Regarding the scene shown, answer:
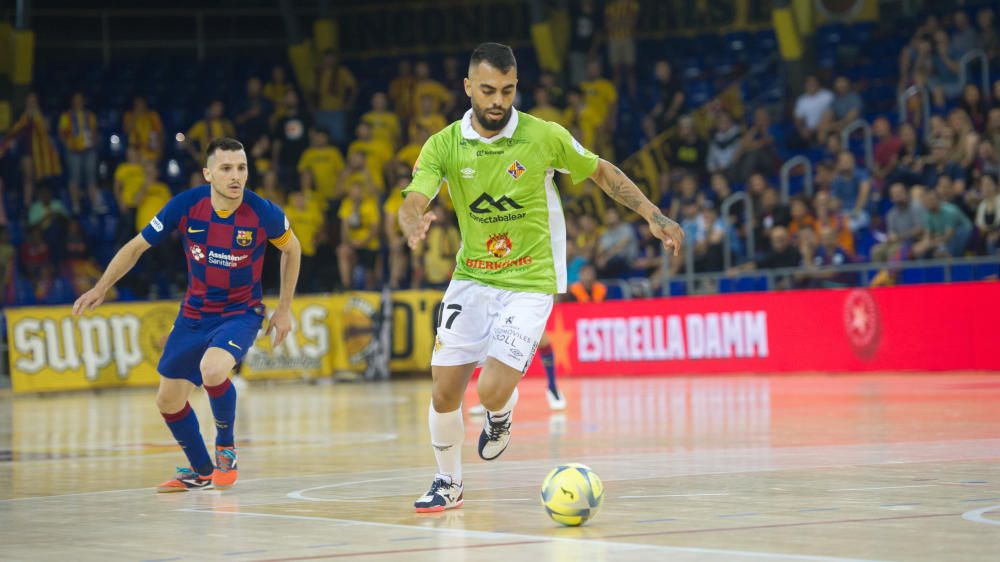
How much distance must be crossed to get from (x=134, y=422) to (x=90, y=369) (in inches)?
342

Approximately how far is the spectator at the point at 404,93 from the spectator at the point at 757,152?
26.5 ft

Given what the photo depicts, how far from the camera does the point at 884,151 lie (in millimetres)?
24844

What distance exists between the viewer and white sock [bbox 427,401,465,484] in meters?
8.64

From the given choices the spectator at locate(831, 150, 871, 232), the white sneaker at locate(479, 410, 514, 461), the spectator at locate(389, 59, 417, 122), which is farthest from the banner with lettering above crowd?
the white sneaker at locate(479, 410, 514, 461)

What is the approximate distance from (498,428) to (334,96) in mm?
25603

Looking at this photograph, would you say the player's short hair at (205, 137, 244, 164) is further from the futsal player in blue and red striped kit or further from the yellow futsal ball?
the yellow futsal ball

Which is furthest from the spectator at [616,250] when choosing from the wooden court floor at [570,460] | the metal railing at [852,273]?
the wooden court floor at [570,460]

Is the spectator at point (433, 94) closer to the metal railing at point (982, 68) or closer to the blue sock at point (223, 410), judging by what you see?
the metal railing at point (982, 68)

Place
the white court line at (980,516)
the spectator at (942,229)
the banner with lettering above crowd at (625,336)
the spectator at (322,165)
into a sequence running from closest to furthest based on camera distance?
the white court line at (980,516)
the spectator at (942,229)
the banner with lettering above crowd at (625,336)
the spectator at (322,165)

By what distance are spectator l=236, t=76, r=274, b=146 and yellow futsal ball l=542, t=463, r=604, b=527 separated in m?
24.7

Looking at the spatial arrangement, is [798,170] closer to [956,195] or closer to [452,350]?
[956,195]

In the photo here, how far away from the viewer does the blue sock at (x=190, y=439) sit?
34.0ft

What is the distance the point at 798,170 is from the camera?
27969 mm

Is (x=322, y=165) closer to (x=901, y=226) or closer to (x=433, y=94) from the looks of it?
(x=433, y=94)
